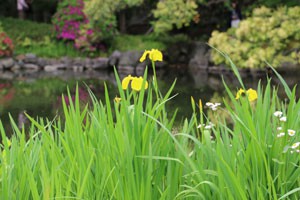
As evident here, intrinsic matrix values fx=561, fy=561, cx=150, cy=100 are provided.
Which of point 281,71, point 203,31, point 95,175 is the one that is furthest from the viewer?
point 203,31

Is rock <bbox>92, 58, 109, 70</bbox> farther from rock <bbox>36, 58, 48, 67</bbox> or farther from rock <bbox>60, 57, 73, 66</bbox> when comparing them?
rock <bbox>36, 58, 48, 67</bbox>

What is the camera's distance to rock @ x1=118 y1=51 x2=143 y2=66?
16.9 metres

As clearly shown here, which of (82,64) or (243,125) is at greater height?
(243,125)

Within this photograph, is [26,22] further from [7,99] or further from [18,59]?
[7,99]

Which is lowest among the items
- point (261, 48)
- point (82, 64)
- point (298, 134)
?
point (82, 64)

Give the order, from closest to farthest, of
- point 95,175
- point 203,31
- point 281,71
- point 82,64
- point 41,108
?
1. point 95,175
2. point 41,108
3. point 281,71
4. point 82,64
5. point 203,31

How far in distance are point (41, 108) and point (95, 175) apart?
25.6 feet

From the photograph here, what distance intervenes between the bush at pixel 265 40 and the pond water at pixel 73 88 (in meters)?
0.63

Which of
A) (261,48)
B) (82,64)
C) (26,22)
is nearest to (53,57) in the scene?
(82,64)

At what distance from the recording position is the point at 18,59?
58.2ft

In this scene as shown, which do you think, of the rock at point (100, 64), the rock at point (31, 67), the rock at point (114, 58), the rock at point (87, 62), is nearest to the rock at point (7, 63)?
the rock at point (31, 67)

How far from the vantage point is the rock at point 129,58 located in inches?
664

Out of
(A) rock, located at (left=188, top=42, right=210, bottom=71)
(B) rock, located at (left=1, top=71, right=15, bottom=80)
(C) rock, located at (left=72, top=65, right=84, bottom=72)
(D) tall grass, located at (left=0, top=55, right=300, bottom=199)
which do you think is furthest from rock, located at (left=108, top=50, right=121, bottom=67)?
(D) tall grass, located at (left=0, top=55, right=300, bottom=199)

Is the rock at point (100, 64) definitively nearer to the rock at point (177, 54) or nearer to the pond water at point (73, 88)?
the pond water at point (73, 88)
